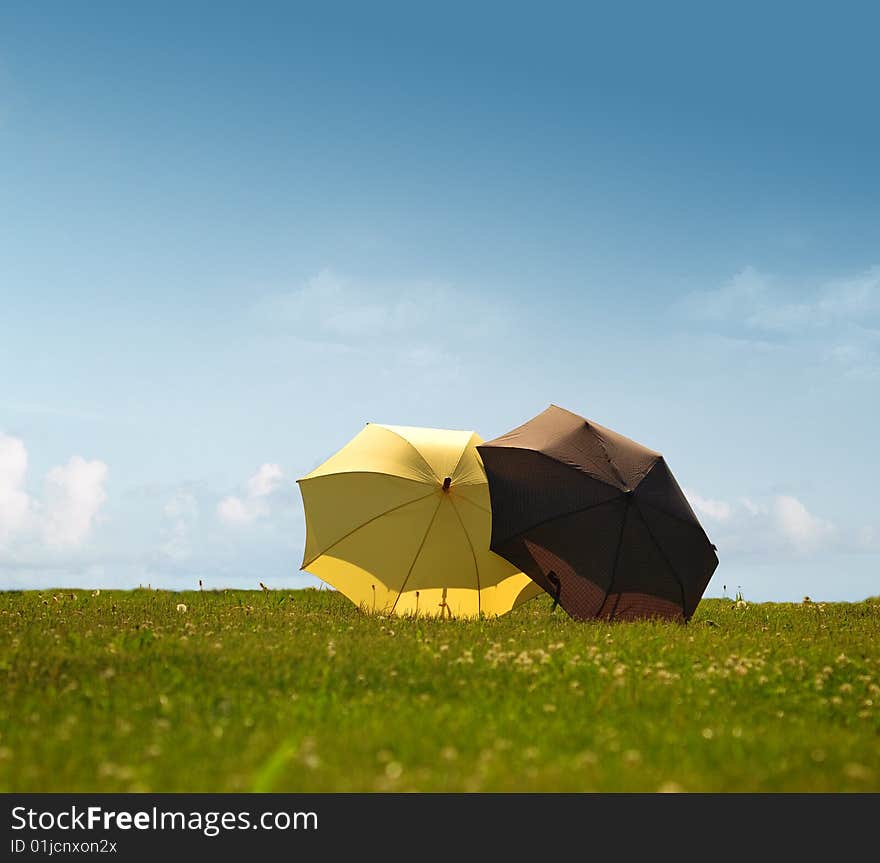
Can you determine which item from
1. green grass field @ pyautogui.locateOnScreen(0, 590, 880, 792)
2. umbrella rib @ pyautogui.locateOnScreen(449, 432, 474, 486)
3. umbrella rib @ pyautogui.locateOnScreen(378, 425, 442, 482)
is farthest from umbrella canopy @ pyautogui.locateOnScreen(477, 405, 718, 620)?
green grass field @ pyautogui.locateOnScreen(0, 590, 880, 792)

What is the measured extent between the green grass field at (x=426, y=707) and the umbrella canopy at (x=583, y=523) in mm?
1078

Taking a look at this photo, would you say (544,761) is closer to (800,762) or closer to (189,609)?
(800,762)

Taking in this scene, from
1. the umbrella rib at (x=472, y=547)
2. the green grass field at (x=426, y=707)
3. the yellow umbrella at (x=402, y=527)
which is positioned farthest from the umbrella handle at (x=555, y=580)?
the umbrella rib at (x=472, y=547)

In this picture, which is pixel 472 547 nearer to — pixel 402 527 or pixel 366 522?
pixel 402 527

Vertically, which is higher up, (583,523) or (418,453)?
(418,453)

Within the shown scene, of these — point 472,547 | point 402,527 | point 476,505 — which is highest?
point 476,505

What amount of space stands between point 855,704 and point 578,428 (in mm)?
7035

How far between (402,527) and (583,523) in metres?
2.72

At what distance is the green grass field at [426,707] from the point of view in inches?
227

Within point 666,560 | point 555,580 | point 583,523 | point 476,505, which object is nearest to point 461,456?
point 476,505

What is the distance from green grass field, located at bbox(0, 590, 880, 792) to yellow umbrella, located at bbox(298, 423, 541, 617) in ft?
4.28

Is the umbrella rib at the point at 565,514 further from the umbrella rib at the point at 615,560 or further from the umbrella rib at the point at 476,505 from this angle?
the umbrella rib at the point at 476,505

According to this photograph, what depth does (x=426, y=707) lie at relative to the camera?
7.77m

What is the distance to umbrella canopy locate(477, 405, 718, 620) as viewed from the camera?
554 inches
